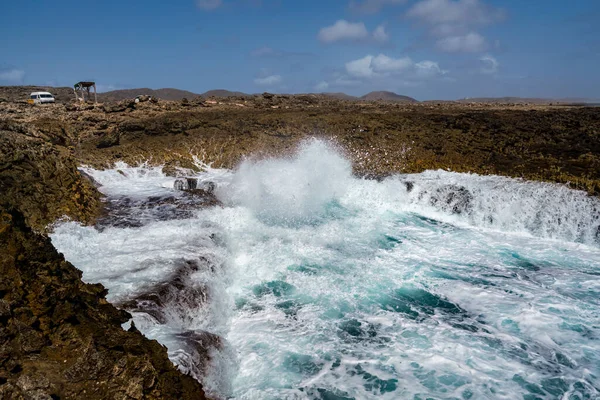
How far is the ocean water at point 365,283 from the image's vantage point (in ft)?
18.6

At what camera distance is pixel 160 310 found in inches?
239

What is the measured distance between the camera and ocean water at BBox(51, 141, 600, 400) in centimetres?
568

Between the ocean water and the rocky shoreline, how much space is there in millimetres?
1291

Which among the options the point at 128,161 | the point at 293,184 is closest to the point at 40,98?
the point at 128,161

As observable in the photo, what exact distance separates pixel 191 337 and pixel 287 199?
8.94 meters

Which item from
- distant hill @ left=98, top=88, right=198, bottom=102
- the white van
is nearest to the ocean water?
the white van

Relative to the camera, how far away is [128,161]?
17.0 meters

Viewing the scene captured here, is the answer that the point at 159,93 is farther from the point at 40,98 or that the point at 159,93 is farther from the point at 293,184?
the point at 293,184

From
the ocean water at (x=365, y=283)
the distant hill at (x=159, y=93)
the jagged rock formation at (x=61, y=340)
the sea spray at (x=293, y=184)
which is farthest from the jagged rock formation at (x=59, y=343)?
the distant hill at (x=159, y=93)

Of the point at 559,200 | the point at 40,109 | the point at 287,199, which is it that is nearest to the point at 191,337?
the point at 287,199

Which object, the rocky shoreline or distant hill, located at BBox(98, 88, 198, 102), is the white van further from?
distant hill, located at BBox(98, 88, 198, 102)

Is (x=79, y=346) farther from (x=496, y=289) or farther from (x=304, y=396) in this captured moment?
(x=496, y=289)

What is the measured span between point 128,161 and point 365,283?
13095 millimetres

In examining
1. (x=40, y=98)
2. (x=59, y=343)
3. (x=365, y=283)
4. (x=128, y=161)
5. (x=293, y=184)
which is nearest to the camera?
(x=59, y=343)
